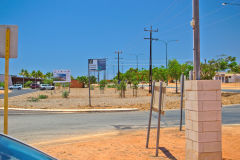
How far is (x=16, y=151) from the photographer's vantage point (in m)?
2.21

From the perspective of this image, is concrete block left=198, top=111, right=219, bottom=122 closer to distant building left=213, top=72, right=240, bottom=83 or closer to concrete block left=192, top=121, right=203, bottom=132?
concrete block left=192, top=121, right=203, bottom=132

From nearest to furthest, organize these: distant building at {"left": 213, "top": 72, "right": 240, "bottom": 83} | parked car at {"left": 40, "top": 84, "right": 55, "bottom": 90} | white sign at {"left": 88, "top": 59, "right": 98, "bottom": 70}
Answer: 1. white sign at {"left": 88, "top": 59, "right": 98, "bottom": 70}
2. parked car at {"left": 40, "top": 84, "right": 55, "bottom": 90}
3. distant building at {"left": 213, "top": 72, "right": 240, "bottom": 83}

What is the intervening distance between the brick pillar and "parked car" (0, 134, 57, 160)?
3.79 meters

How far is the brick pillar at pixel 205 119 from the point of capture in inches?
213

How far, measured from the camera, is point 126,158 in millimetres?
6035

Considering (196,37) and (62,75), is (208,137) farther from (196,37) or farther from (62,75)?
(62,75)

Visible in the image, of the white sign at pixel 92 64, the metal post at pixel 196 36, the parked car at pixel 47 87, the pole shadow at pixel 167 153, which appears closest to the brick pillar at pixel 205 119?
the pole shadow at pixel 167 153

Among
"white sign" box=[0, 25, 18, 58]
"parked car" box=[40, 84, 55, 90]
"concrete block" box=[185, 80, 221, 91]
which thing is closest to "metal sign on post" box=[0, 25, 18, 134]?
"white sign" box=[0, 25, 18, 58]

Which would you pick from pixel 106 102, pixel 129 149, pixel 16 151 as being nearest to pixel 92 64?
pixel 106 102

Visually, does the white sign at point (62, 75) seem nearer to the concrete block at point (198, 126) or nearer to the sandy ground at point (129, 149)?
the sandy ground at point (129, 149)

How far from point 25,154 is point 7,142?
19 centimetres

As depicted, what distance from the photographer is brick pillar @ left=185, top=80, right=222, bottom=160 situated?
5.40m

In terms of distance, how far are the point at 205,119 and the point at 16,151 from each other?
4210 millimetres

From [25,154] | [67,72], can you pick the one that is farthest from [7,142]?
[67,72]
